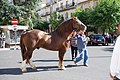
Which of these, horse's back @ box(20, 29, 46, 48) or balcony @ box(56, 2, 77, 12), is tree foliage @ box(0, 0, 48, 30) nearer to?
horse's back @ box(20, 29, 46, 48)

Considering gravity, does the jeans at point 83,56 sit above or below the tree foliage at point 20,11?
below

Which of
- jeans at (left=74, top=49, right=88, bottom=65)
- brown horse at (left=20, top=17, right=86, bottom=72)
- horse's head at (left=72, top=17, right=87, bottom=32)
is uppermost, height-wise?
horse's head at (left=72, top=17, right=87, bottom=32)

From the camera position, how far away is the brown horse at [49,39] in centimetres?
1188

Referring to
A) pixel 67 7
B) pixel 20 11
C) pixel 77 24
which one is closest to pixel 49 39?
pixel 77 24

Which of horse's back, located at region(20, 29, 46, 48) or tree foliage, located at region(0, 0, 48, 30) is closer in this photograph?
horse's back, located at region(20, 29, 46, 48)

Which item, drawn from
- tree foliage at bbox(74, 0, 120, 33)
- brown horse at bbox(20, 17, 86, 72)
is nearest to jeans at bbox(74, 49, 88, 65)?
brown horse at bbox(20, 17, 86, 72)

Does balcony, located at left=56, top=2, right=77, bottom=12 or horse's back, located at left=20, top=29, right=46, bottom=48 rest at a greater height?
balcony, located at left=56, top=2, right=77, bottom=12

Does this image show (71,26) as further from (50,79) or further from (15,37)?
(15,37)

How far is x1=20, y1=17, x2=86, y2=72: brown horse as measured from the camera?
11.9 metres

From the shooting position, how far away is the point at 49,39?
1216 cm

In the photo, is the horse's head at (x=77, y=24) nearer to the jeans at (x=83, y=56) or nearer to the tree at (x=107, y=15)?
the jeans at (x=83, y=56)

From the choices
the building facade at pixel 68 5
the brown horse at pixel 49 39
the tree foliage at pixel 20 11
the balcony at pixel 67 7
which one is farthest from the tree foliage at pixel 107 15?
the brown horse at pixel 49 39

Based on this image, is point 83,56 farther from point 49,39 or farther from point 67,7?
point 67,7

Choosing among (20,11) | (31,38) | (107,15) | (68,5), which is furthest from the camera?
(68,5)
